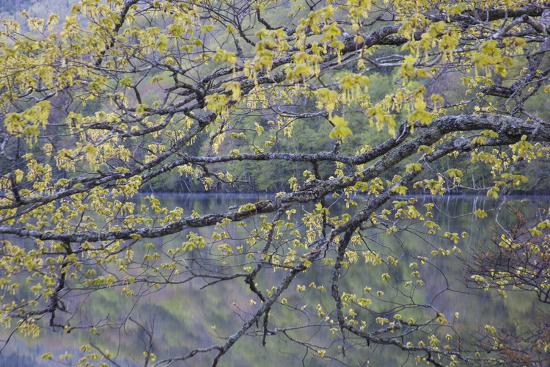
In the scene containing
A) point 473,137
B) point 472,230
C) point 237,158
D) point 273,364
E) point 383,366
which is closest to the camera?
point 473,137

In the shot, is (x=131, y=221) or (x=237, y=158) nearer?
(x=237, y=158)

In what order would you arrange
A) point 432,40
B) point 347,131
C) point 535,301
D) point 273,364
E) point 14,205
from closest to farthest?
1. point 347,131
2. point 432,40
3. point 14,205
4. point 273,364
5. point 535,301

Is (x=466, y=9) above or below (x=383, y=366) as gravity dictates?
above

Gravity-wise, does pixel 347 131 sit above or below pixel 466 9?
below

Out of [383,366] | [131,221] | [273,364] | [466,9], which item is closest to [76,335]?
[273,364]

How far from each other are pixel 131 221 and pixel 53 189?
4.77 ft

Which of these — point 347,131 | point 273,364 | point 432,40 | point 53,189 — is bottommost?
point 273,364

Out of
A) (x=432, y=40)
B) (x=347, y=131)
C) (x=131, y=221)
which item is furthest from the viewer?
(x=131, y=221)

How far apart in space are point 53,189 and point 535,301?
1570 cm

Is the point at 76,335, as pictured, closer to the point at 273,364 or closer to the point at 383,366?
the point at 273,364

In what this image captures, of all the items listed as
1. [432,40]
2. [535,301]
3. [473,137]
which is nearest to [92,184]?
[432,40]

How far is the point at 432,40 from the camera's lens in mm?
4172

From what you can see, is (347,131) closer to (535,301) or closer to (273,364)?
(273,364)

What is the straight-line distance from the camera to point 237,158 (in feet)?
22.1
